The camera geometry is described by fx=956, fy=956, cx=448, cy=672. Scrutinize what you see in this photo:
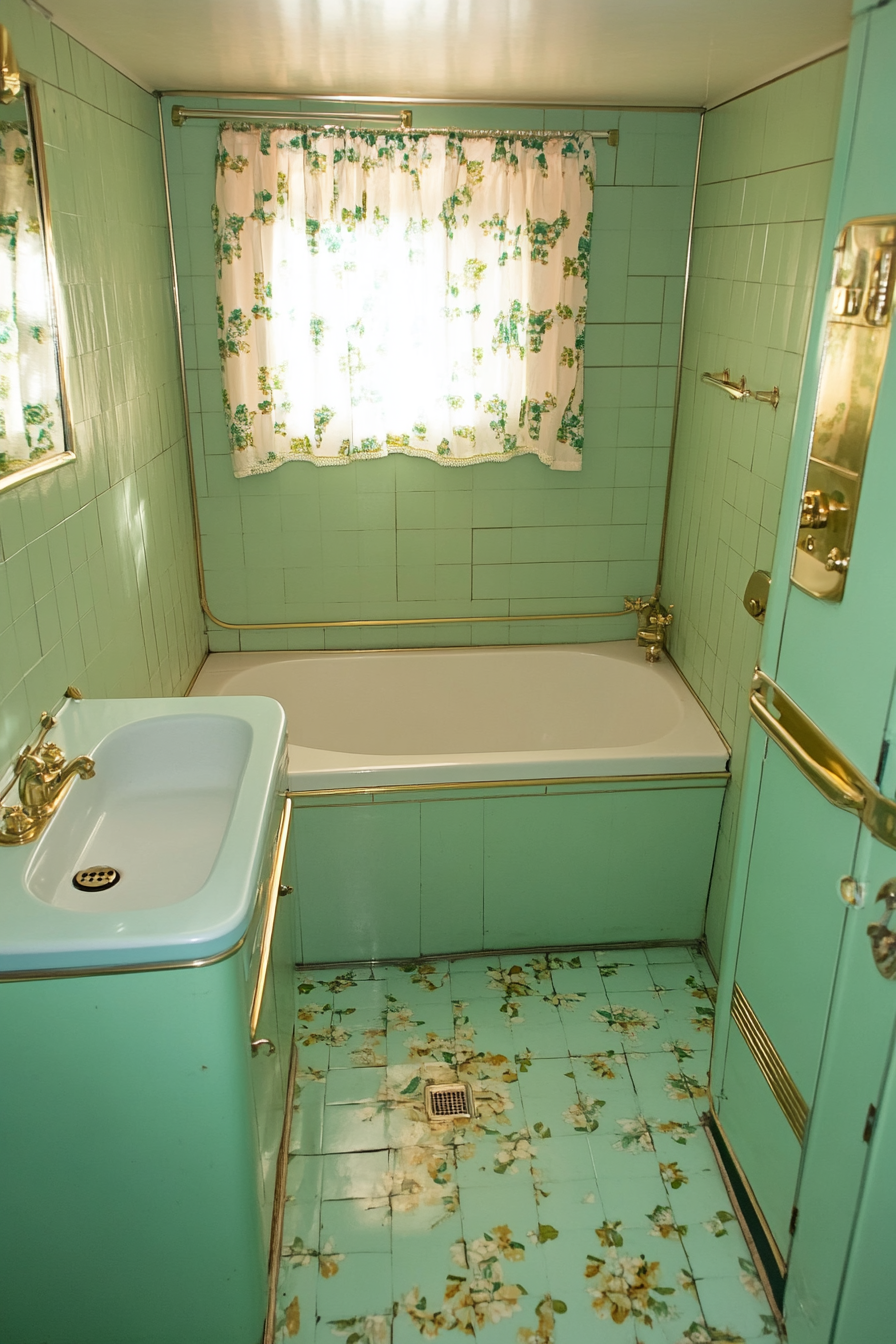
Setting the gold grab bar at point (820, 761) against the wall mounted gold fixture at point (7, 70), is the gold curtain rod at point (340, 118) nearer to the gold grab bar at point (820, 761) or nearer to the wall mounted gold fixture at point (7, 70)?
the wall mounted gold fixture at point (7, 70)

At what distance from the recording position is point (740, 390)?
8.18 ft

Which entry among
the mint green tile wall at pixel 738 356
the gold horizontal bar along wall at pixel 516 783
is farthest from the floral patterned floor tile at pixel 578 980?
the gold horizontal bar along wall at pixel 516 783

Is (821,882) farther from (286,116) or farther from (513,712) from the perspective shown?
(286,116)

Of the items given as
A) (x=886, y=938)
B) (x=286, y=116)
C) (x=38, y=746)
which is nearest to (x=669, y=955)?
(x=886, y=938)

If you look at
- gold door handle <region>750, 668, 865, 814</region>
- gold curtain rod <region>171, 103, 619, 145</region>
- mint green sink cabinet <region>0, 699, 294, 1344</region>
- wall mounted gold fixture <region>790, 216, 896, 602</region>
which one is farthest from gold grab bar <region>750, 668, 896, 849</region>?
gold curtain rod <region>171, 103, 619, 145</region>

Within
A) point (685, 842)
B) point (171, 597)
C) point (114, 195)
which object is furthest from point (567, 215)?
point (685, 842)

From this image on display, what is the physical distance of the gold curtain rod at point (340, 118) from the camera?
8.98 feet

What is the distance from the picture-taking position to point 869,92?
134cm

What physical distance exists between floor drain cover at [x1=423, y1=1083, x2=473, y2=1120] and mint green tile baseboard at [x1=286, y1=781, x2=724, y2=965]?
0.48 m

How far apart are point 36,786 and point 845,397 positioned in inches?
54.2

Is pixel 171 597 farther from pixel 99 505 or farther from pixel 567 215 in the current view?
pixel 567 215

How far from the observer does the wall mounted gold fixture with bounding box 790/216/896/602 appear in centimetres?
132

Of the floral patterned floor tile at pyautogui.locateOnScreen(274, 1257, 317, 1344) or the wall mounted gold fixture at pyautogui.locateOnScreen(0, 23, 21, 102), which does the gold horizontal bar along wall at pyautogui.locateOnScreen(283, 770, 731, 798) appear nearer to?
the floral patterned floor tile at pyautogui.locateOnScreen(274, 1257, 317, 1344)

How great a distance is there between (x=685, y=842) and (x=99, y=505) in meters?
1.76
